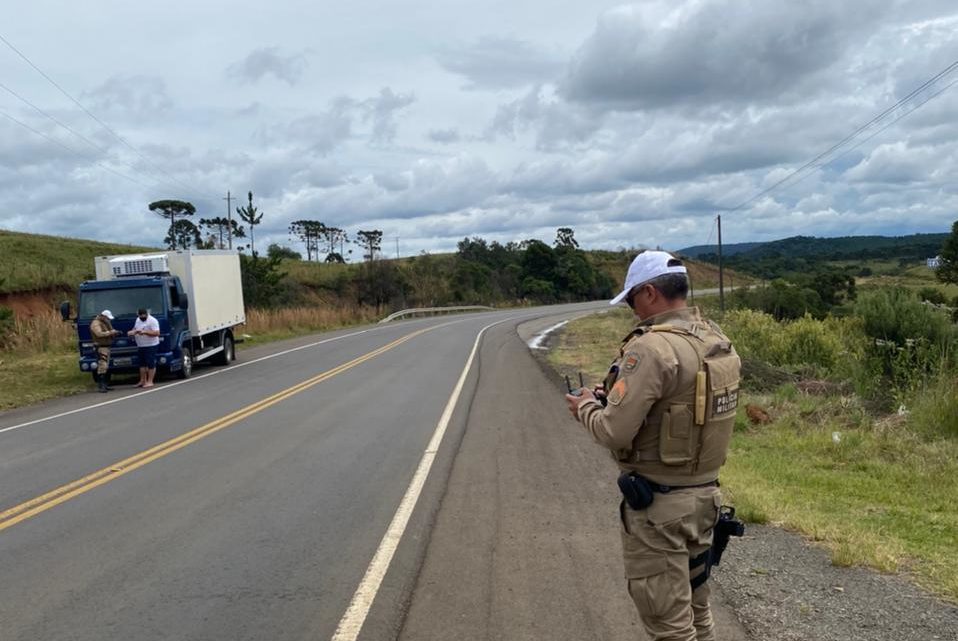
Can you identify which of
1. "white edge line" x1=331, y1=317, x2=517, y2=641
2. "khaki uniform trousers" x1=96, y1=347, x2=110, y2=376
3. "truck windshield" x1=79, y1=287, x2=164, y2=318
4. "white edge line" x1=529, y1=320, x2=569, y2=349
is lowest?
"white edge line" x1=529, y1=320, x2=569, y2=349

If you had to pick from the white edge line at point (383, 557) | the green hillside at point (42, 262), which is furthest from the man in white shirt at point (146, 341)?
the green hillside at point (42, 262)

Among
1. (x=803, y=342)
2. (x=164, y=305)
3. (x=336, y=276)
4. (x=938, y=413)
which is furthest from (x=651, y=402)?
(x=336, y=276)

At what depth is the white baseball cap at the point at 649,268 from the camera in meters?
3.23

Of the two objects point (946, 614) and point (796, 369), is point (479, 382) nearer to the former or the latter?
point (796, 369)

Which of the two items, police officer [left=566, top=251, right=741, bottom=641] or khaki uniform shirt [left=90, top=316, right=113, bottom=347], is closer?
police officer [left=566, top=251, right=741, bottom=641]

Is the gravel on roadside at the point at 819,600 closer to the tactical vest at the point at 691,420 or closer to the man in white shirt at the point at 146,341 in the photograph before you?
the tactical vest at the point at 691,420

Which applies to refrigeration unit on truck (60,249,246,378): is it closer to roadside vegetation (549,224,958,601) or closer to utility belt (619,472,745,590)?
roadside vegetation (549,224,958,601)

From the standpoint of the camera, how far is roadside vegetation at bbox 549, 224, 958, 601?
5.83 m

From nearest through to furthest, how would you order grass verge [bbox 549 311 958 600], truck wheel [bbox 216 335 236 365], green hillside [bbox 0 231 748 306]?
→ 1. grass verge [bbox 549 311 958 600]
2. truck wheel [bbox 216 335 236 365]
3. green hillside [bbox 0 231 748 306]

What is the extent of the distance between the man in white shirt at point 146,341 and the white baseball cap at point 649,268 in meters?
15.8

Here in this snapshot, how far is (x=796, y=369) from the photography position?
61.0 ft

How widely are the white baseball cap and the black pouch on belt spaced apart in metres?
0.77

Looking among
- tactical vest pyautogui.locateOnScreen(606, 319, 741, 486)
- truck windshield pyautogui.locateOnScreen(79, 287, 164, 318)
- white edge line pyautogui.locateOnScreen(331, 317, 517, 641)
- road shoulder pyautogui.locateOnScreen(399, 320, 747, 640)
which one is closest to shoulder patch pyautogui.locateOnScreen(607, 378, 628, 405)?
tactical vest pyautogui.locateOnScreen(606, 319, 741, 486)

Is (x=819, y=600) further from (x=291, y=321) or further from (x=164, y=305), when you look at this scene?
(x=291, y=321)
